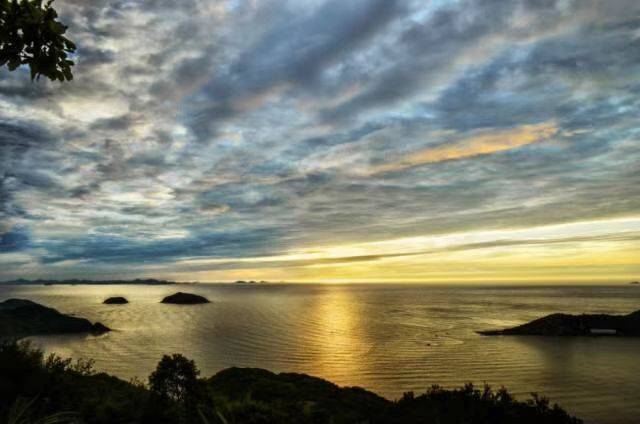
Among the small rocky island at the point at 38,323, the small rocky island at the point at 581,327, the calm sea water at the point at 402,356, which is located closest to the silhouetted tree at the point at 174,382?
the calm sea water at the point at 402,356

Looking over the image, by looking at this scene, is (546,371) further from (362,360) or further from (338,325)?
(338,325)

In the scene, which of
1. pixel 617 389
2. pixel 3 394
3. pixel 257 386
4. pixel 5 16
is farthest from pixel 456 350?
pixel 5 16

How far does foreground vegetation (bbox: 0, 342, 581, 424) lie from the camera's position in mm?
11070

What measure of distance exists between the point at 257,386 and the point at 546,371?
33104mm

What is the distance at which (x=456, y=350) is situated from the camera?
159 ft

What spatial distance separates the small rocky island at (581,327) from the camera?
200 feet

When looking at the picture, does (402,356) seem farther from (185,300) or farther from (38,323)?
(185,300)

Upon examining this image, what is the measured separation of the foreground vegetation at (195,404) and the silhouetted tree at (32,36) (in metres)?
8.90

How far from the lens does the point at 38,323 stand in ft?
205

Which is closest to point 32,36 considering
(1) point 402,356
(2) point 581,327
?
(1) point 402,356

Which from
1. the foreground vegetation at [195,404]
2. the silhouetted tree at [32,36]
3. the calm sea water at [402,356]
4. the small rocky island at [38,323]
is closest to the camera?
the silhouetted tree at [32,36]

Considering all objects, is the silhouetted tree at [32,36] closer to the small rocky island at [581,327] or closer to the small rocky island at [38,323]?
the small rocky island at [581,327]

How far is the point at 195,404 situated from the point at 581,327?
2740 inches

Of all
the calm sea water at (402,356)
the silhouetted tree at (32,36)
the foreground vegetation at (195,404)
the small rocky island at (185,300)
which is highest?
the silhouetted tree at (32,36)
